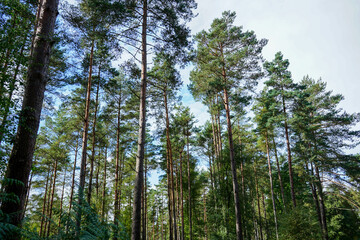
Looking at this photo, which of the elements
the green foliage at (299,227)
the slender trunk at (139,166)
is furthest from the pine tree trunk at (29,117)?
the green foliage at (299,227)

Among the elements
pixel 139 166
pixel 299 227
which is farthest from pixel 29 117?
pixel 299 227

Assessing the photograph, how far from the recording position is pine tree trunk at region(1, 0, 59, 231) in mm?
3348

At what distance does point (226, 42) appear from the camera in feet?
44.3

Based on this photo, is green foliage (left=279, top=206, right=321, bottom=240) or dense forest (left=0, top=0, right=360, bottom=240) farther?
green foliage (left=279, top=206, right=321, bottom=240)

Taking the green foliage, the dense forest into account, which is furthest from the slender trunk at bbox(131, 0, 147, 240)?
the green foliage

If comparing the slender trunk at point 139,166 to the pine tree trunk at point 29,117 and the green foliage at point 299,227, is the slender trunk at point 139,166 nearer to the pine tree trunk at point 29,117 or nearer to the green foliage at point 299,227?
the pine tree trunk at point 29,117

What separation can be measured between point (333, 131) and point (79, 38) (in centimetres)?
2136

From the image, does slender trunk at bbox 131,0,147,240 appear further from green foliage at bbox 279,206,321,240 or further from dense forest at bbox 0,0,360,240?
green foliage at bbox 279,206,321,240

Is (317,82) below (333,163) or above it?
above

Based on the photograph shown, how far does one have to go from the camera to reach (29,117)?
147 inches

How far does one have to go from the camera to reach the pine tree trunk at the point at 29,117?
3.35m

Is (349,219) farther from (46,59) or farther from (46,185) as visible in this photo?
(46,185)

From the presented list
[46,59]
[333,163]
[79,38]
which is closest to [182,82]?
[79,38]

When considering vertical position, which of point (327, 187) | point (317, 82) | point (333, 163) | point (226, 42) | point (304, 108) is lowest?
point (327, 187)
